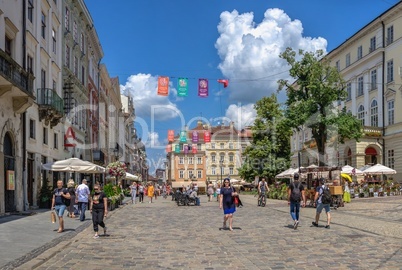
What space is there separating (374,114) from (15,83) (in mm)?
38383

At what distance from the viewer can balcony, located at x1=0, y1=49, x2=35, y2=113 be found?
59.6 feet

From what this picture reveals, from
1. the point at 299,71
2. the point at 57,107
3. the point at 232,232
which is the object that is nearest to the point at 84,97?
the point at 57,107

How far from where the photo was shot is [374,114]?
48.9 meters

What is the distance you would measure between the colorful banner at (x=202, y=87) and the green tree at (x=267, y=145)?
29.7 m

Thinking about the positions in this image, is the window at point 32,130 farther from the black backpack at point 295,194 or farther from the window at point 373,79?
the window at point 373,79

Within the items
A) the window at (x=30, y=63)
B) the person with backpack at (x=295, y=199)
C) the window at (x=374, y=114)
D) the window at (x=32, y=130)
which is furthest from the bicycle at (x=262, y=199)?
the window at (x=374, y=114)

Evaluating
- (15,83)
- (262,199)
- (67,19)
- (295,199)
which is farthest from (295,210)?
(67,19)

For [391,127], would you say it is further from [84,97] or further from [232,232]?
[232,232]

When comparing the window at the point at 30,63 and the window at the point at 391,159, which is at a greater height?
the window at the point at 30,63

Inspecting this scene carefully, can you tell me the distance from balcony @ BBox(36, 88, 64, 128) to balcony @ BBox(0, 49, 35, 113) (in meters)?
4.10

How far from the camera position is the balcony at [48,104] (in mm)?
26391

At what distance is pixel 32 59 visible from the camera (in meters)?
25.4

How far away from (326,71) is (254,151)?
73.2 ft

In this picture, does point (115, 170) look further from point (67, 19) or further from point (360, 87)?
point (360, 87)
